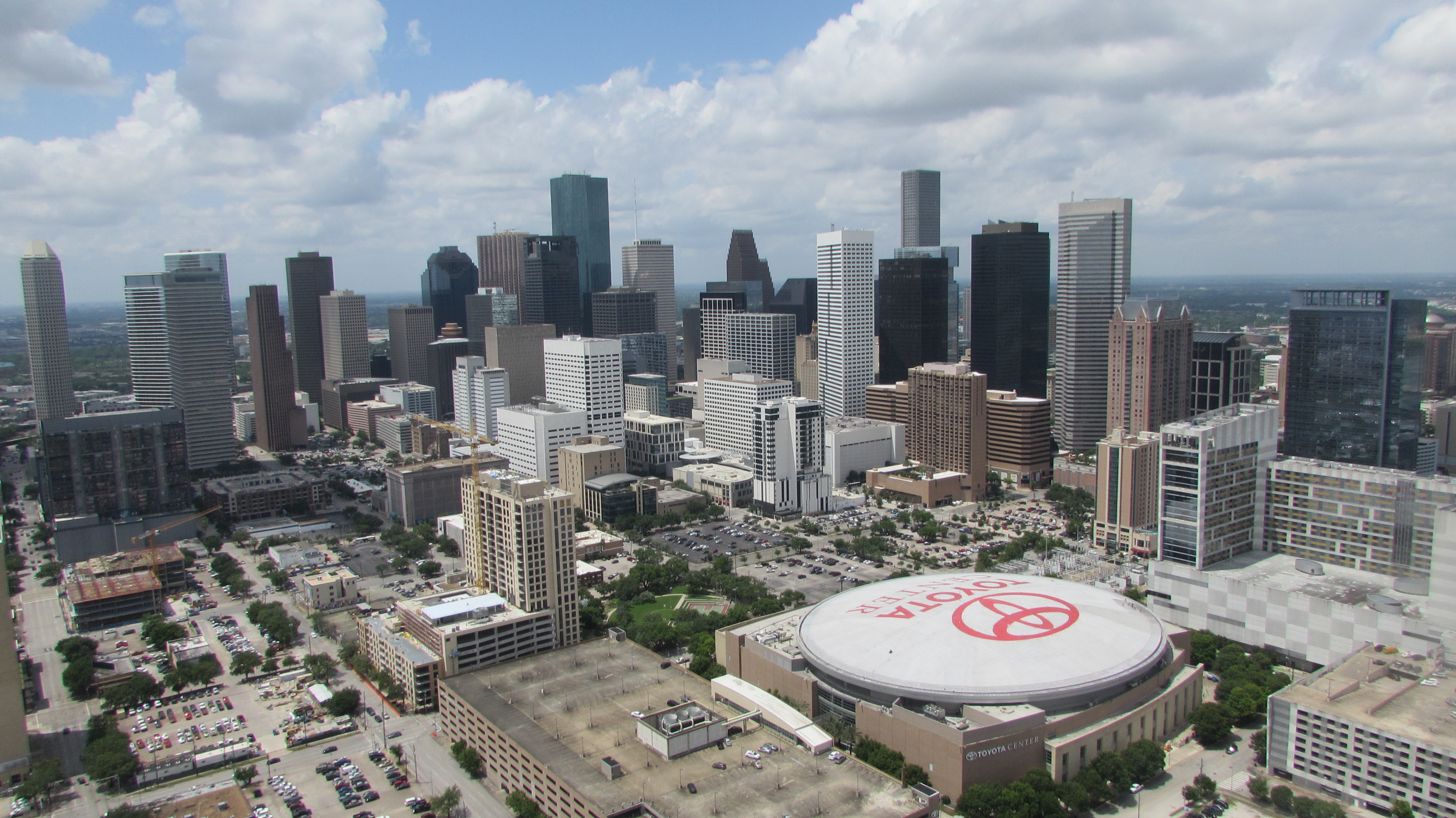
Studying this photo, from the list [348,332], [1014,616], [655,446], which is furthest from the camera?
[348,332]

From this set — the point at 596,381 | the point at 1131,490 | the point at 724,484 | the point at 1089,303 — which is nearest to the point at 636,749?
the point at 1131,490

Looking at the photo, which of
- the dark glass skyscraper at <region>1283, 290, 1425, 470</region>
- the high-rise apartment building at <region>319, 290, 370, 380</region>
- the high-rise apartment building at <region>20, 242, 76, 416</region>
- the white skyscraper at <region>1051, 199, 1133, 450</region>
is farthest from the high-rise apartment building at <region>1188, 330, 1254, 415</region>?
the high-rise apartment building at <region>20, 242, 76, 416</region>

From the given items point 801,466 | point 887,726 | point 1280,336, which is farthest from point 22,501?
point 1280,336

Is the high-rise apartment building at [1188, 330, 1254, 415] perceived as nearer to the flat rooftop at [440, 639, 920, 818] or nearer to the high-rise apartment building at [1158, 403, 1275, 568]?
the high-rise apartment building at [1158, 403, 1275, 568]

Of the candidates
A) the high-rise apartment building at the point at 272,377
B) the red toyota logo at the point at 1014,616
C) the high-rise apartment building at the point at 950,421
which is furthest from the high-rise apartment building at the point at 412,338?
the red toyota logo at the point at 1014,616

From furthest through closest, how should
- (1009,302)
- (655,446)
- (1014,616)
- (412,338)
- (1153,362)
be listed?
(412,338) < (1009,302) < (655,446) < (1153,362) < (1014,616)

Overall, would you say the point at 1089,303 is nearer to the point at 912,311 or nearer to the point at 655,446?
the point at 912,311

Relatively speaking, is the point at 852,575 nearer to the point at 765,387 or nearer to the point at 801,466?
the point at 801,466
